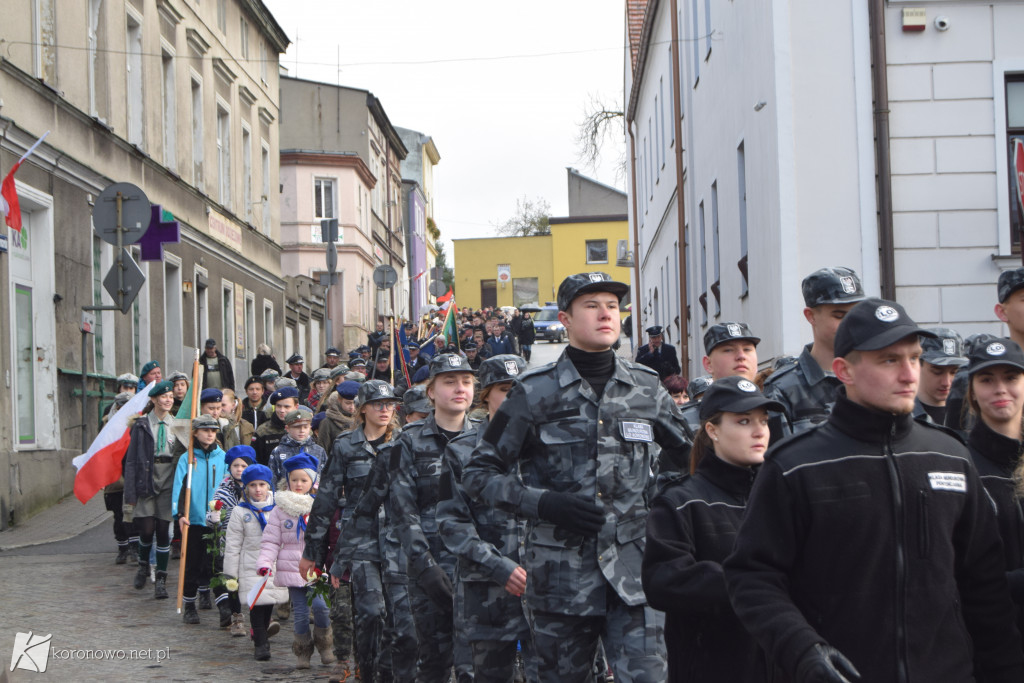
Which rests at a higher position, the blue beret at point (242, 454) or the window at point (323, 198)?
the window at point (323, 198)

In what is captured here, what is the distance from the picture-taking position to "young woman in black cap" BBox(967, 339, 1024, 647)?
422cm

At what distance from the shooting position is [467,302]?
3383 inches

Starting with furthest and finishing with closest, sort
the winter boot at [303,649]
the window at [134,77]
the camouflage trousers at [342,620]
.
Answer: the window at [134,77]
the winter boot at [303,649]
the camouflage trousers at [342,620]

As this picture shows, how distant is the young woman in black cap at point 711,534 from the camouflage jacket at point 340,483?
4.24 meters

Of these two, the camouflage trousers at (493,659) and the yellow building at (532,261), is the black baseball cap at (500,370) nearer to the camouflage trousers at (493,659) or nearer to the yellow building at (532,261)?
the camouflage trousers at (493,659)

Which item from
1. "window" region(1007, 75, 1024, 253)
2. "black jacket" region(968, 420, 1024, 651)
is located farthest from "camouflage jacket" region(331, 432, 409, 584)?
"window" region(1007, 75, 1024, 253)

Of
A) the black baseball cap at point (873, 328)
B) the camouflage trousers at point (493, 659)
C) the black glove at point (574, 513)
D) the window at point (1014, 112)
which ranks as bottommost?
the camouflage trousers at point (493, 659)

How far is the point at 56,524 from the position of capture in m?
17.5

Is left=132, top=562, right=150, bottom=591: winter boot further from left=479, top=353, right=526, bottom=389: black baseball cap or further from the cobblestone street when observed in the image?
left=479, top=353, right=526, bottom=389: black baseball cap

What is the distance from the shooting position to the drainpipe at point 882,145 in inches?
569

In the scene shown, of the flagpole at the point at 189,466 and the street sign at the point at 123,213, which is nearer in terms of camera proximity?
the flagpole at the point at 189,466

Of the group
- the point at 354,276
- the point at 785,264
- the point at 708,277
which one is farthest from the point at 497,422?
the point at 354,276

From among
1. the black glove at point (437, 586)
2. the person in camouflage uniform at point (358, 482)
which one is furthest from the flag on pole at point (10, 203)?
the black glove at point (437, 586)

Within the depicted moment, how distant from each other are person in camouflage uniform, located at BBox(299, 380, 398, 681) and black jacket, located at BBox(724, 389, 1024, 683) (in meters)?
4.99
